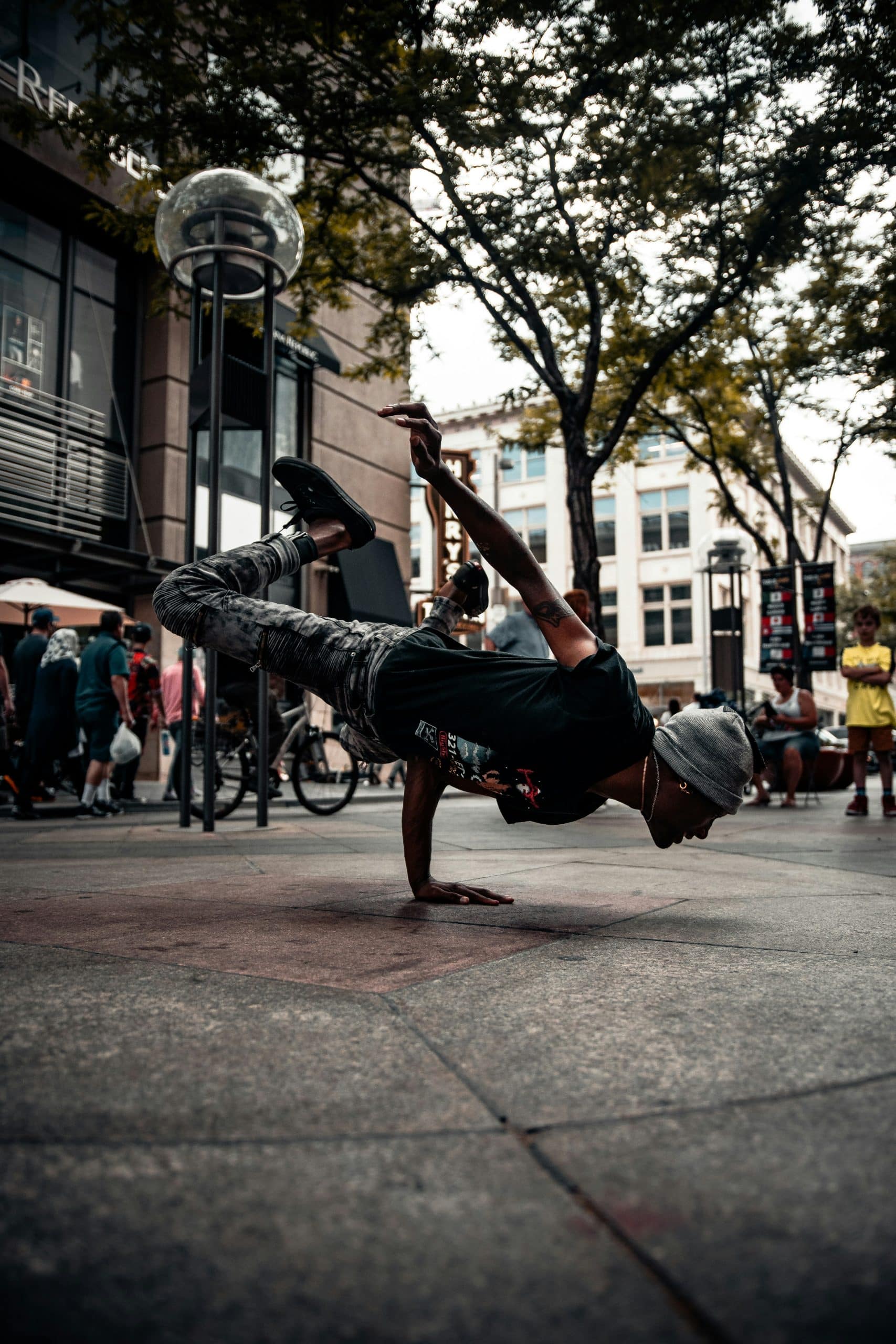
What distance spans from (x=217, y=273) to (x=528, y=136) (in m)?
4.41

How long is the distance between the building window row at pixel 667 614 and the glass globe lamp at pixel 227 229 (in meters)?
36.7

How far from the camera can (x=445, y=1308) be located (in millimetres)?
819

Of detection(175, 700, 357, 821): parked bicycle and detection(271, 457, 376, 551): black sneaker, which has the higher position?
detection(271, 457, 376, 551): black sneaker

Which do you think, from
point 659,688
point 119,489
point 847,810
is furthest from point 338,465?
point 659,688

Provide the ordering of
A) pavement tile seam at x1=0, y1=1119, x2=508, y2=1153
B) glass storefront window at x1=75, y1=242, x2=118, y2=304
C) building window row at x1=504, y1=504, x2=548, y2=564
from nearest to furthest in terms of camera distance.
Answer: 1. pavement tile seam at x1=0, y1=1119, x2=508, y2=1153
2. glass storefront window at x1=75, y1=242, x2=118, y2=304
3. building window row at x1=504, y1=504, x2=548, y2=564

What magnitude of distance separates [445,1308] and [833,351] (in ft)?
58.6

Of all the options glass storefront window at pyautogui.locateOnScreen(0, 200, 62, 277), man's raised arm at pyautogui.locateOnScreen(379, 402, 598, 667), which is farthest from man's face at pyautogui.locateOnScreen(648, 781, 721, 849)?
glass storefront window at pyautogui.locateOnScreen(0, 200, 62, 277)

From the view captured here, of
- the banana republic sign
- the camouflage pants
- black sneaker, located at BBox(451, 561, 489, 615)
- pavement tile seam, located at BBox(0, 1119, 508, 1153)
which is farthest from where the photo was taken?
the banana republic sign

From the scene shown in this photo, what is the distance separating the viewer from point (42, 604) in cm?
1177

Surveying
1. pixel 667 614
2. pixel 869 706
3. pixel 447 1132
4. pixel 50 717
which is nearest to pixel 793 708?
pixel 869 706

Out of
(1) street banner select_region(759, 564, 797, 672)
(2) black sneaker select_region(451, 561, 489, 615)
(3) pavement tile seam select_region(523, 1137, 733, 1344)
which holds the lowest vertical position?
(3) pavement tile seam select_region(523, 1137, 733, 1344)

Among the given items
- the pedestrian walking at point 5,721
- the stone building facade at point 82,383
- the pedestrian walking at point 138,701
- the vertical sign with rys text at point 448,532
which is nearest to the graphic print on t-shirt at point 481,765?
the pedestrian walking at point 5,721

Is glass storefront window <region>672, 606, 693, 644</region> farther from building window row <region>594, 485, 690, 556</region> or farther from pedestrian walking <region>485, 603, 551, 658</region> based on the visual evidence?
pedestrian walking <region>485, 603, 551, 658</region>

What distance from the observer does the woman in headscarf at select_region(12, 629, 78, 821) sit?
9.24 m
